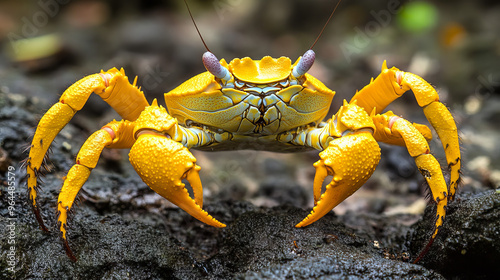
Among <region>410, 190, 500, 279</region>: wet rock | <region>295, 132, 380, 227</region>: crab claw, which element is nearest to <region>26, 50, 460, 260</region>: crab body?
<region>295, 132, 380, 227</region>: crab claw

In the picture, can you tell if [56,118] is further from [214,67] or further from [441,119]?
[441,119]

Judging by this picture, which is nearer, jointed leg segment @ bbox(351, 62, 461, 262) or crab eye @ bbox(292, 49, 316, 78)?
jointed leg segment @ bbox(351, 62, 461, 262)

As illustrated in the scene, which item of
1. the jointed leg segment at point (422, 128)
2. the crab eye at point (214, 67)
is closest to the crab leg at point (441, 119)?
the jointed leg segment at point (422, 128)

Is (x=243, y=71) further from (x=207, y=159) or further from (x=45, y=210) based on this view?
(x=207, y=159)

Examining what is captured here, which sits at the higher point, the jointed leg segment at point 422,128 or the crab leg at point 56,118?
the jointed leg segment at point 422,128

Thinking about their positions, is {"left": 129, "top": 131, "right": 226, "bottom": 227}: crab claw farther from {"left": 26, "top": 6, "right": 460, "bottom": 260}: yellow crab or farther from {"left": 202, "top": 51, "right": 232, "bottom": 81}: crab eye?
{"left": 202, "top": 51, "right": 232, "bottom": 81}: crab eye

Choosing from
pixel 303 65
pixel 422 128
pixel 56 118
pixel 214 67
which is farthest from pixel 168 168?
pixel 422 128

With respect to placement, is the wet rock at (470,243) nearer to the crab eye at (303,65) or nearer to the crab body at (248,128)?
the crab body at (248,128)

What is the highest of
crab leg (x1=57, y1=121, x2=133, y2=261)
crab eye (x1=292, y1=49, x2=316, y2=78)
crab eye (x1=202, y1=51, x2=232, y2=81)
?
crab eye (x1=292, y1=49, x2=316, y2=78)

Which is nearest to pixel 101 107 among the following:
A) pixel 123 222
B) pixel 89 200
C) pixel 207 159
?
pixel 207 159
